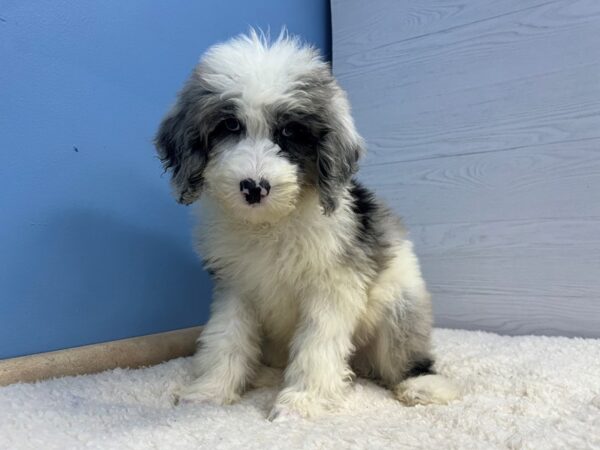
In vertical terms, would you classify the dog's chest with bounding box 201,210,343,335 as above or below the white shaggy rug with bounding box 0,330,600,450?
above

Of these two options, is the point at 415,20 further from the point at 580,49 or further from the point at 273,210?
the point at 273,210

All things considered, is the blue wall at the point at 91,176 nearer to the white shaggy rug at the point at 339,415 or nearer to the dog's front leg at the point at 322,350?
the white shaggy rug at the point at 339,415

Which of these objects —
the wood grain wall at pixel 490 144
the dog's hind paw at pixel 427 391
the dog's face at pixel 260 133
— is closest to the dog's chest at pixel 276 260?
the dog's face at pixel 260 133

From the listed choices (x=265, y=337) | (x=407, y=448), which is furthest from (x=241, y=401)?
(x=407, y=448)

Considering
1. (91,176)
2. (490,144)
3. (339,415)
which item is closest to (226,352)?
(339,415)

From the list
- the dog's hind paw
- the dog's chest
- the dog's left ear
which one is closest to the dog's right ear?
the dog's chest

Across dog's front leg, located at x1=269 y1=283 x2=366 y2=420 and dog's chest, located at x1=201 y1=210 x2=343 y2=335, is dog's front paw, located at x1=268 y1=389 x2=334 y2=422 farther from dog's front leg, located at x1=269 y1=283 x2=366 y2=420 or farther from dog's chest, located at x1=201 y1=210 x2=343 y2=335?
dog's chest, located at x1=201 y1=210 x2=343 y2=335
